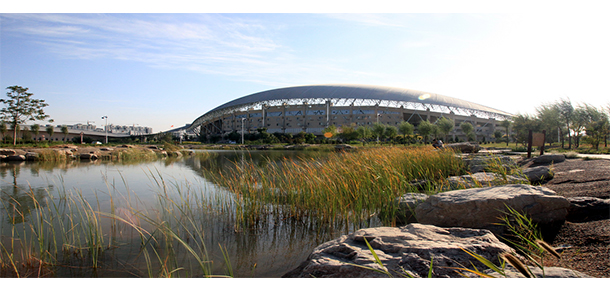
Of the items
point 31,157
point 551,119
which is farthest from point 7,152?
point 551,119

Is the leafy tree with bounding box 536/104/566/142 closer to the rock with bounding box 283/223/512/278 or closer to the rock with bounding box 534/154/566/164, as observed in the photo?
the rock with bounding box 534/154/566/164

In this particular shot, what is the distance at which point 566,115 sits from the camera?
75.4ft

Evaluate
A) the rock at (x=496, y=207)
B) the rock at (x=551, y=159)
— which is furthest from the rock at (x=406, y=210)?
the rock at (x=551, y=159)

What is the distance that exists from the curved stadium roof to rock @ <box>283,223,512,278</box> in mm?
60356

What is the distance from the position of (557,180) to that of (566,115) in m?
24.0

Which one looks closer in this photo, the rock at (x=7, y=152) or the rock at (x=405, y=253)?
the rock at (x=405, y=253)

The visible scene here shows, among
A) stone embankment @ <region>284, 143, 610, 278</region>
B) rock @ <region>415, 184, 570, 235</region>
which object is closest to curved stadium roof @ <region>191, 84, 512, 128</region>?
stone embankment @ <region>284, 143, 610, 278</region>

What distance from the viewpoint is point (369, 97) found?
61.6 metres

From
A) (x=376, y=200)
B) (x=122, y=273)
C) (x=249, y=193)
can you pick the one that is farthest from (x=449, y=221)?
(x=122, y=273)

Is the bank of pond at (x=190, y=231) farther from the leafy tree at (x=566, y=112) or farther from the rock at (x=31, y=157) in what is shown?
the leafy tree at (x=566, y=112)

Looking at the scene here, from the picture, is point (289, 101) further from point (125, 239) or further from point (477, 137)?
point (125, 239)

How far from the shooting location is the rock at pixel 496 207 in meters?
2.96

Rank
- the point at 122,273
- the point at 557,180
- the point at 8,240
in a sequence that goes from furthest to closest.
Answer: the point at 557,180
the point at 8,240
the point at 122,273

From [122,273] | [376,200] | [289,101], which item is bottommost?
[122,273]
